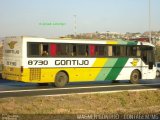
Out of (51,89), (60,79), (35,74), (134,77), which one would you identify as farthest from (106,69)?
(35,74)

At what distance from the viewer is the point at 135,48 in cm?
2895

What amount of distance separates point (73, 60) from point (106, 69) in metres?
2.74

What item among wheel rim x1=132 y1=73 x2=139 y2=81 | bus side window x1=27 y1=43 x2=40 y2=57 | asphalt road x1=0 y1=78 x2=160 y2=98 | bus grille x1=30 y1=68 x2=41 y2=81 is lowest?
asphalt road x1=0 y1=78 x2=160 y2=98

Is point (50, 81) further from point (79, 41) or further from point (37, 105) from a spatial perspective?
point (37, 105)

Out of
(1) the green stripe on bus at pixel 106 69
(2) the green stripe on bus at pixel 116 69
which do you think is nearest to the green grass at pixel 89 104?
(1) the green stripe on bus at pixel 106 69

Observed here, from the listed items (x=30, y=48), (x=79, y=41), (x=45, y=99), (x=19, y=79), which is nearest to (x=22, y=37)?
(x=30, y=48)

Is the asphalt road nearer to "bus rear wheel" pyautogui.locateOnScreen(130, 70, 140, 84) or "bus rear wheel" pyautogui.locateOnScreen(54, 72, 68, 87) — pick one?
"bus rear wheel" pyautogui.locateOnScreen(54, 72, 68, 87)

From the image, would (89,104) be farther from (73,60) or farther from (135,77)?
(135,77)

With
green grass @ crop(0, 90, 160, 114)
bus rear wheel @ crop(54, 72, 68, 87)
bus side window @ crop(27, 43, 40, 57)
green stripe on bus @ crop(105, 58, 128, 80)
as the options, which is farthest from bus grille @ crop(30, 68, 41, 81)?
green stripe on bus @ crop(105, 58, 128, 80)

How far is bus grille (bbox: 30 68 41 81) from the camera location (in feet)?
76.6

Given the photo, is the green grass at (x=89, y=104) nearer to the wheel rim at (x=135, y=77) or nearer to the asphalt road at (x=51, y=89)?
the asphalt road at (x=51, y=89)

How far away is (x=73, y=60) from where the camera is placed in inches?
997

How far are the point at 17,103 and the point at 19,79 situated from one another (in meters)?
7.55

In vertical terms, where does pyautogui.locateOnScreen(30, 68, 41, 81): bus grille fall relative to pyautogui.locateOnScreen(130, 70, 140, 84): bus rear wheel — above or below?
above
